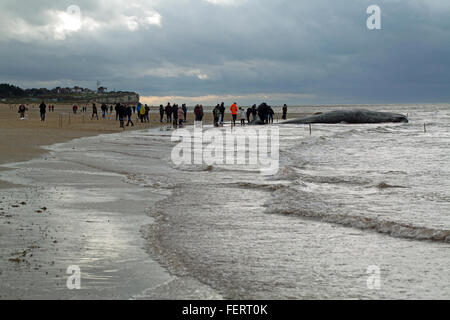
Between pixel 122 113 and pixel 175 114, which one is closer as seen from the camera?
pixel 122 113

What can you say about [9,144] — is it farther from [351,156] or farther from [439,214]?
[439,214]

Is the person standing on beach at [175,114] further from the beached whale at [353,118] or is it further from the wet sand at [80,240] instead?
the wet sand at [80,240]

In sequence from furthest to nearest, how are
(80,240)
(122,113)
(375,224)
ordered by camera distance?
(122,113), (375,224), (80,240)

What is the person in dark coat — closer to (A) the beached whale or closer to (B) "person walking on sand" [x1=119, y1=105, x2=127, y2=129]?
(B) "person walking on sand" [x1=119, y1=105, x2=127, y2=129]

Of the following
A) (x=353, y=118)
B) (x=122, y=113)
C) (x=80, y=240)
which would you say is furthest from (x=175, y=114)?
(x=80, y=240)

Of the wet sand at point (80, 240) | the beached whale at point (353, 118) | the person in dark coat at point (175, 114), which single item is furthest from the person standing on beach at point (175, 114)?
the wet sand at point (80, 240)

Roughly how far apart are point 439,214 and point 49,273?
5960 millimetres

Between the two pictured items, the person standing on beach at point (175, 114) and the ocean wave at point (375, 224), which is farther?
the person standing on beach at point (175, 114)

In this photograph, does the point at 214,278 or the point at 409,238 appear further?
the point at 409,238

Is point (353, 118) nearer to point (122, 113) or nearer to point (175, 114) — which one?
point (175, 114)

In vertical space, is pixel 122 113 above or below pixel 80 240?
above
